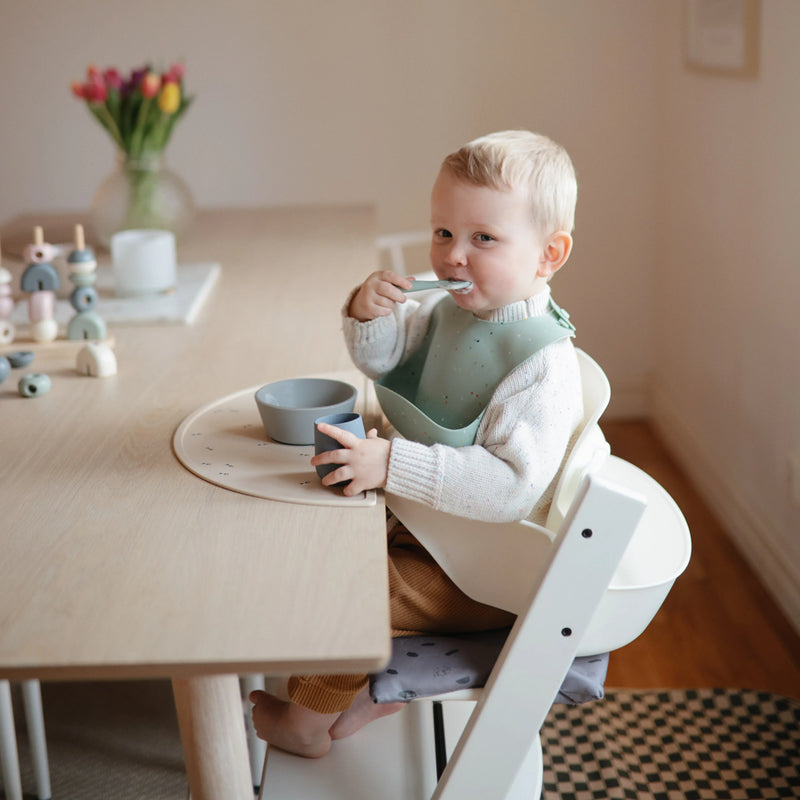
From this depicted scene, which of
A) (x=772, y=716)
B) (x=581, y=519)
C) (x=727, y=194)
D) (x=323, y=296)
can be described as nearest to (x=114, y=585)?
(x=581, y=519)

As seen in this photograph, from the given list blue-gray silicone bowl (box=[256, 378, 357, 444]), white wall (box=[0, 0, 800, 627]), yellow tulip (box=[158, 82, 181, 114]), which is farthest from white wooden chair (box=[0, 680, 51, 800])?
white wall (box=[0, 0, 800, 627])

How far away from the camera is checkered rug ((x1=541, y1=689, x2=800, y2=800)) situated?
1.65 meters

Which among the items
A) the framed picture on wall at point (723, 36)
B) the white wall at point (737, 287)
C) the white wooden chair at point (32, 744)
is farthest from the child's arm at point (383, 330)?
the framed picture on wall at point (723, 36)

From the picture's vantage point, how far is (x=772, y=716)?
1.80 m

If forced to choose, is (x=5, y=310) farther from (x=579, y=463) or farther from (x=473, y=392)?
(x=579, y=463)

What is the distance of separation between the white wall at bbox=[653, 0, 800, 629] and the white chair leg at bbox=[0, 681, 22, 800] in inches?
59.1

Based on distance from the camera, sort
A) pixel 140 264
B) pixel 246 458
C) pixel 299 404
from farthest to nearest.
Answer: pixel 140 264 → pixel 299 404 → pixel 246 458

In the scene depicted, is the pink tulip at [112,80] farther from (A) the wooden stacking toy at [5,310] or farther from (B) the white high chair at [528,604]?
(B) the white high chair at [528,604]

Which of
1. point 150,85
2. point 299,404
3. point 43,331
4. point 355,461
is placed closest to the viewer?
point 355,461

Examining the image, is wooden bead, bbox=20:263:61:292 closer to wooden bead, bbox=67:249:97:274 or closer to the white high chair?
wooden bead, bbox=67:249:97:274

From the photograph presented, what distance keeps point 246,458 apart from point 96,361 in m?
0.43

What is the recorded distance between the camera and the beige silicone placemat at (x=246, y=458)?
40.6 inches

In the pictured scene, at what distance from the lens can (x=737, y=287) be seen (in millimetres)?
2416

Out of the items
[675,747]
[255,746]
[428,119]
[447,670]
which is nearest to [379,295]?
[447,670]
